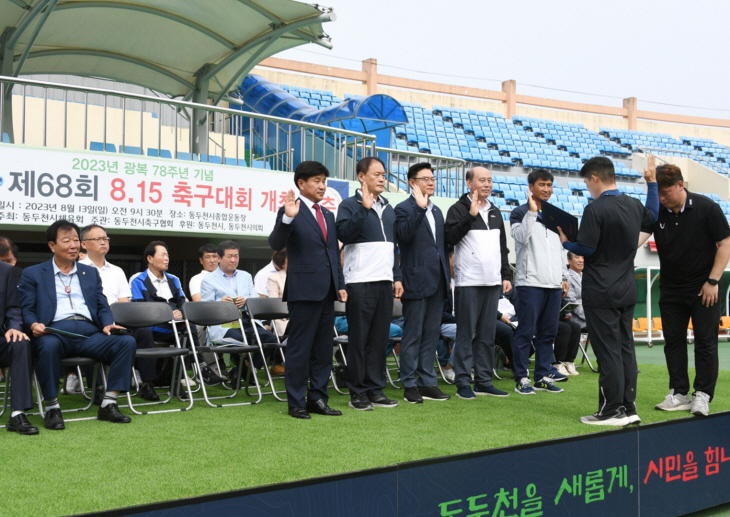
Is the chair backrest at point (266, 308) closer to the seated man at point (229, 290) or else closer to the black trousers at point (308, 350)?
the seated man at point (229, 290)

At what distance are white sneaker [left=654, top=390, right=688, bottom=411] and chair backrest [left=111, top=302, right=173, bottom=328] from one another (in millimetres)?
3537


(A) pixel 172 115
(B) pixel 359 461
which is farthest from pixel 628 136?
(B) pixel 359 461

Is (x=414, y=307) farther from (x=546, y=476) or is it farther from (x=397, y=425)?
(x=546, y=476)

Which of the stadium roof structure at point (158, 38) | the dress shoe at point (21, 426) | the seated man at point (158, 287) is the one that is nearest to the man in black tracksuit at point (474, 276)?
the seated man at point (158, 287)

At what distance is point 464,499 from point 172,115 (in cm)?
1350

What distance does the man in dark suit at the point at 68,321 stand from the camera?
13.3 ft

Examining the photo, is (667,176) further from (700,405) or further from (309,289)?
(309,289)

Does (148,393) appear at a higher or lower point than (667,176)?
lower

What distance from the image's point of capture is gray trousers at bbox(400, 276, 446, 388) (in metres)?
4.91

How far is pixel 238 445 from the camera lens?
11.6 ft

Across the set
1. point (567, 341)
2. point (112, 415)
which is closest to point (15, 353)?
point (112, 415)

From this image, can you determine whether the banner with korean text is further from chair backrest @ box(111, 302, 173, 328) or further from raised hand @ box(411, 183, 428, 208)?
raised hand @ box(411, 183, 428, 208)

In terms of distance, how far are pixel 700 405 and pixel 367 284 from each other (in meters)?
2.16

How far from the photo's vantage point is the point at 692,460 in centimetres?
387
